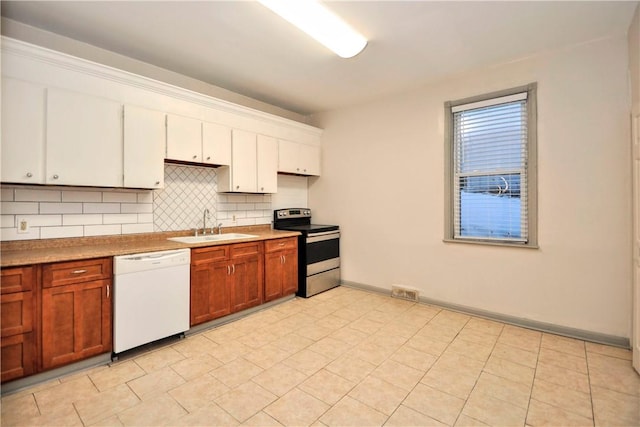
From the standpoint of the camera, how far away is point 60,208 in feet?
8.67

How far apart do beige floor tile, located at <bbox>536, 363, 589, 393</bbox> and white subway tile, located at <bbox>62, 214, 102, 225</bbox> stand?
3.85 meters

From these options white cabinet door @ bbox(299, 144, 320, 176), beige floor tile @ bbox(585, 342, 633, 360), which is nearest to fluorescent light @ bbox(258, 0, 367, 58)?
white cabinet door @ bbox(299, 144, 320, 176)

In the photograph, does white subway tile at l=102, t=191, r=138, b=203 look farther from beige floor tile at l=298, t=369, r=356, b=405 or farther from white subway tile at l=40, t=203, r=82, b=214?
beige floor tile at l=298, t=369, r=356, b=405

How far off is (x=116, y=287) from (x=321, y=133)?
3462 mm

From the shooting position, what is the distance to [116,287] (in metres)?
2.41

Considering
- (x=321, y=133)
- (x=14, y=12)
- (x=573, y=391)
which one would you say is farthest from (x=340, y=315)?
(x=14, y=12)

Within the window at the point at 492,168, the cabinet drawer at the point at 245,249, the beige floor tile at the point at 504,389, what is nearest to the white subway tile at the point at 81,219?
the cabinet drawer at the point at 245,249

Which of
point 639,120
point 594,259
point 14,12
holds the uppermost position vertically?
point 14,12

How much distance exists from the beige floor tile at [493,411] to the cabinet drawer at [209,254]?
240 cm

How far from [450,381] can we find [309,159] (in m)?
3.36

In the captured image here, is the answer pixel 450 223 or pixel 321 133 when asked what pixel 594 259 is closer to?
pixel 450 223

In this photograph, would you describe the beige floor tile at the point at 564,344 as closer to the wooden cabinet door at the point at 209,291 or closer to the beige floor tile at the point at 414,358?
the beige floor tile at the point at 414,358

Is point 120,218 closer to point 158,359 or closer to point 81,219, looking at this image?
point 81,219

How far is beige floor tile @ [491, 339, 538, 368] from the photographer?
8.08 feet
